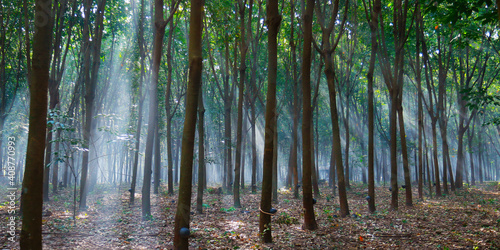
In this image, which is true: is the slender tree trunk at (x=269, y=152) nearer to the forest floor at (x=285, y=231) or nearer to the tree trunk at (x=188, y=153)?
the forest floor at (x=285, y=231)

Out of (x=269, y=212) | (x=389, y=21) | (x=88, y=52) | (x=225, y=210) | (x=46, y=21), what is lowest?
(x=225, y=210)

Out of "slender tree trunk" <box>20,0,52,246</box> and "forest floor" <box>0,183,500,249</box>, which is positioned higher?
"slender tree trunk" <box>20,0,52,246</box>

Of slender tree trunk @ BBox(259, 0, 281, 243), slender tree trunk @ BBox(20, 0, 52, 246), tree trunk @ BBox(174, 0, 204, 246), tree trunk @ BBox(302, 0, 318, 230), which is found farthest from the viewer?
tree trunk @ BBox(302, 0, 318, 230)

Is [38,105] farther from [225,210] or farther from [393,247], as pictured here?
[225,210]

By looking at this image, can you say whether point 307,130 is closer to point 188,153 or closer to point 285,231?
point 285,231

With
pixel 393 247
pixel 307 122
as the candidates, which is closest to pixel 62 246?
pixel 307 122

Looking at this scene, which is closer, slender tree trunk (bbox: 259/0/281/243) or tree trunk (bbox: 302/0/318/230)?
slender tree trunk (bbox: 259/0/281/243)

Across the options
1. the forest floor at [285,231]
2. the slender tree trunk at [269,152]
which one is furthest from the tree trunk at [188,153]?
the slender tree trunk at [269,152]

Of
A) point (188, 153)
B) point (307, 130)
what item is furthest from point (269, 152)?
point (188, 153)

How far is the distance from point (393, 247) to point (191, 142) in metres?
4.43

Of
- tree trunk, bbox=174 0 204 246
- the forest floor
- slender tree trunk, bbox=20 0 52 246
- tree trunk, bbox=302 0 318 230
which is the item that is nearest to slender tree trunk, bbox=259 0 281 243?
the forest floor

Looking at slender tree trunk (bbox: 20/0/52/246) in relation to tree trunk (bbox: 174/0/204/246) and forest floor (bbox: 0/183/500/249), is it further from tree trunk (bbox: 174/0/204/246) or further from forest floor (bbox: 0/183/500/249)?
forest floor (bbox: 0/183/500/249)

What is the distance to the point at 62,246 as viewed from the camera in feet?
19.9

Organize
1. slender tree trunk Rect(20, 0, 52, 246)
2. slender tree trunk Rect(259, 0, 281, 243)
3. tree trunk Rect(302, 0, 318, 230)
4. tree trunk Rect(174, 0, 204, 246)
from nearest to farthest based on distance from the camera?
slender tree trunk Rect(20, 0, 52, 246)
tree trunk Rect(174, 0, 204, 246)
slender tree trunk Rect(259, 0, 281, 243)
tree trunk Rect(302, 0, 318, 230)
